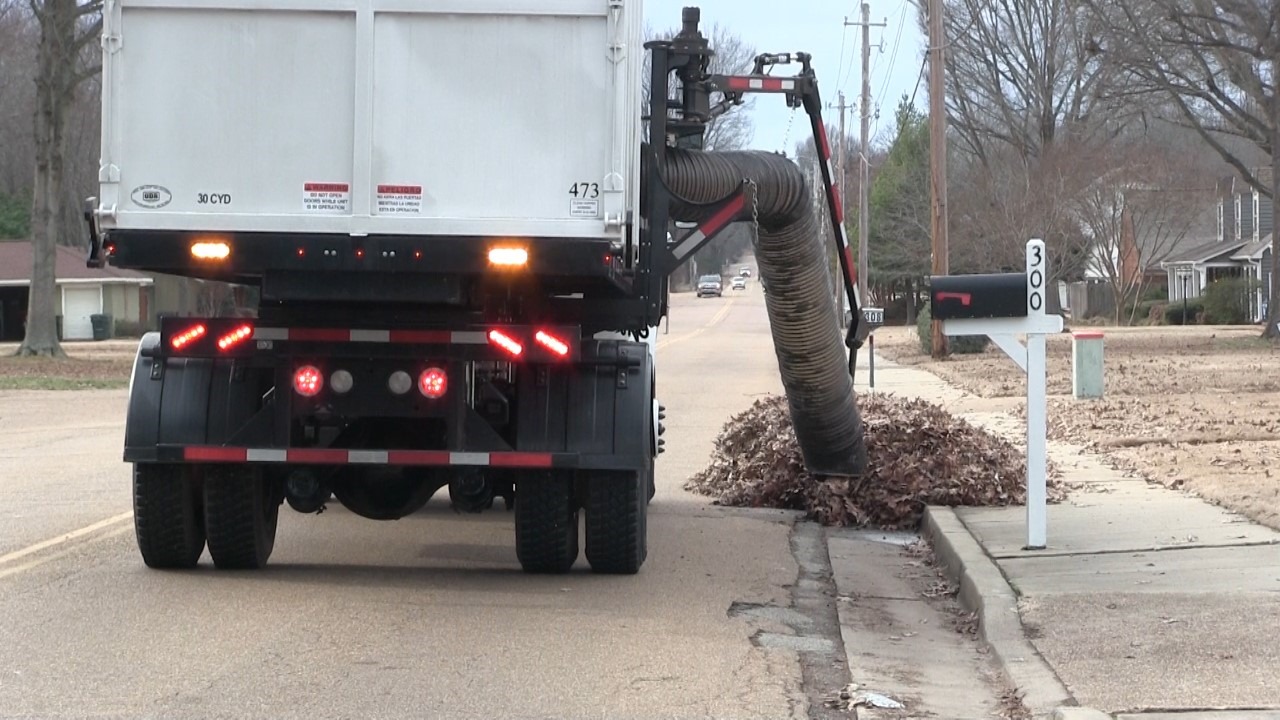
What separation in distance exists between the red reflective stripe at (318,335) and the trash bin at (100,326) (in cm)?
5435

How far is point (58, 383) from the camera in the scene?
31.6 m

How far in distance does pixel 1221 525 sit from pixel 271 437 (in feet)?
20.8

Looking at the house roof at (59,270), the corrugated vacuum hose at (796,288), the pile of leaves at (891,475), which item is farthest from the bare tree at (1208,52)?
the house roof at (59,270)

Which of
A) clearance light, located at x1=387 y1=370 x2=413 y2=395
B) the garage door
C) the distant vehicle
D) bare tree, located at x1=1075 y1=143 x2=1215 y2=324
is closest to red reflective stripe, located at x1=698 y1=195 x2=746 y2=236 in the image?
clearance light, located at x1=387 y1=370 x2=413 y2=395

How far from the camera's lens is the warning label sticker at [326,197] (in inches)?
317

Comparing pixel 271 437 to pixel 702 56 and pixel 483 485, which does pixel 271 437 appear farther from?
pixel 702 56

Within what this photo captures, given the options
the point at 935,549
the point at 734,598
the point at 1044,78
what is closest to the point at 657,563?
the point at 734,598

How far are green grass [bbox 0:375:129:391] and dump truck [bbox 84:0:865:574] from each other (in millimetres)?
23461

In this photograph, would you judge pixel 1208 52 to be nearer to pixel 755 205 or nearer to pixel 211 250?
pixel 755 205

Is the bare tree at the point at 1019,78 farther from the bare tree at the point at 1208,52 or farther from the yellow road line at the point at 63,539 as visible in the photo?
the yellow road line at the point at 63,539

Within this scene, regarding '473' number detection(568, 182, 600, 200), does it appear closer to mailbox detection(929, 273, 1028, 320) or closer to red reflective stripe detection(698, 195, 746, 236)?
red reflective stripe detection(698, 195, 746, 236)

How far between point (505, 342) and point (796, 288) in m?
2.88

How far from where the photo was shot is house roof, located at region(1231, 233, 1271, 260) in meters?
60.8

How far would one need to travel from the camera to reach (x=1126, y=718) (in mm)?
6070
